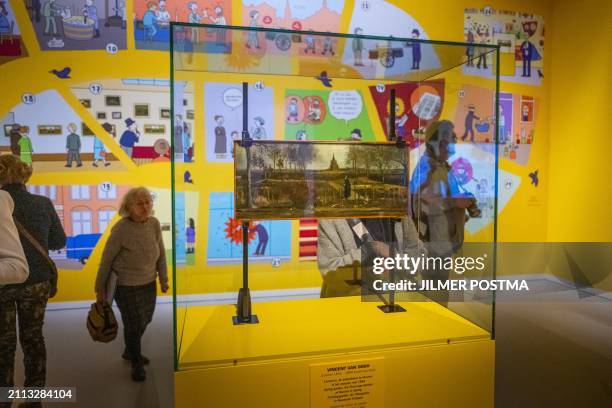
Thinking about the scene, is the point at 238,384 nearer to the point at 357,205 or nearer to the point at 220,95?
the point at 357,205

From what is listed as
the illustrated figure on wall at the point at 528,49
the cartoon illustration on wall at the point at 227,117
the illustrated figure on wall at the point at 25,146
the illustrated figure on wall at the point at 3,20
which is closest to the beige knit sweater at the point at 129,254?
the cartoon illustration on wall at the point at 227,117

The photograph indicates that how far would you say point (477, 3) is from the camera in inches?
214

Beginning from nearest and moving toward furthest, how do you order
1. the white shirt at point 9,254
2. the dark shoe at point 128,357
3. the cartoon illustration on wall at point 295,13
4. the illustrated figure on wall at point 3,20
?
the white shirt at point 9,254 → the dark shoe at point 128,357 → the illustrated figure on wall at point 3,20 → the cartoon illustration on wall at point 295,13

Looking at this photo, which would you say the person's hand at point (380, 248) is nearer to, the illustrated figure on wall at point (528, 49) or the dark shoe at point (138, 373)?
the dark shoe at point (138, 373)

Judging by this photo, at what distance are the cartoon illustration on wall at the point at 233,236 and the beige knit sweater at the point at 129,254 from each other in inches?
52.3

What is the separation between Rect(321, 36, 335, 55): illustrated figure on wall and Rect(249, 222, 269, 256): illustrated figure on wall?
75 cm

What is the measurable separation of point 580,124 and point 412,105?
4.13 metres

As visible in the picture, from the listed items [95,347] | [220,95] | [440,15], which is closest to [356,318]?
[220,95]

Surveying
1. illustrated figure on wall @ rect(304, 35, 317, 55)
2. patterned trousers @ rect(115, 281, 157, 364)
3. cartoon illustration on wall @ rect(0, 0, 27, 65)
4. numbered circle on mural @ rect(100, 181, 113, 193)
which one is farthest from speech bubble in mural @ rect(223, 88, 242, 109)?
cartoon illustration on wall @ rect(0, 0, 27, 65)

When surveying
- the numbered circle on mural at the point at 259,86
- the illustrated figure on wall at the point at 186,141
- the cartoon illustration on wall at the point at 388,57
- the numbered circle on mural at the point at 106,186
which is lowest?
the numbered circle on mural at the point at 106,186

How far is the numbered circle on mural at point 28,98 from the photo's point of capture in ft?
14.6

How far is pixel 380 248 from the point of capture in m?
2.21

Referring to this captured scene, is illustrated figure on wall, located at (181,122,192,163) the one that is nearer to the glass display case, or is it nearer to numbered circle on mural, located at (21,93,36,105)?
Answer: the glass display case

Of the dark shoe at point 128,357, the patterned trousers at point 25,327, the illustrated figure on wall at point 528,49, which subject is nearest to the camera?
the patterned trousers at point 25,327
